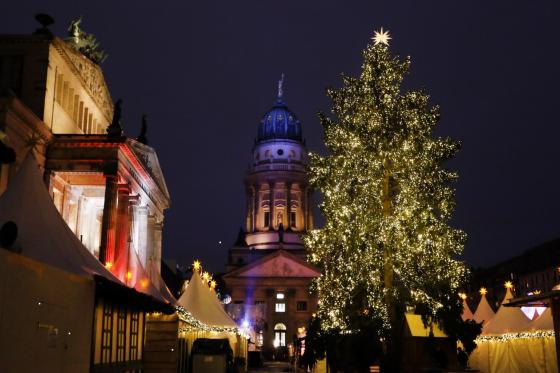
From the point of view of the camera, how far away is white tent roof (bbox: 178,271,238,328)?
33303 millimetres

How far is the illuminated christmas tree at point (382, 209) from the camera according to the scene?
24.0 metres

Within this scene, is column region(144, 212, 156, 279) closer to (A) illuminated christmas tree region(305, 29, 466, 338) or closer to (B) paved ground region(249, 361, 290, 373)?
(B) paved ground region(249, 361, 290, 373)

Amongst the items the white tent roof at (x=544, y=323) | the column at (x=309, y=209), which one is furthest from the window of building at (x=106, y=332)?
the column at (x=309, y=209)

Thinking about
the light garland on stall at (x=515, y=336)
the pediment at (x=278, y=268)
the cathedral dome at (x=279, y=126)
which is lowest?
the light garland on stall at (x=515, y=336)

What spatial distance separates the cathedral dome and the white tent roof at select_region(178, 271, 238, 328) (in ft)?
231

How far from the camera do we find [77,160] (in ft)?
110

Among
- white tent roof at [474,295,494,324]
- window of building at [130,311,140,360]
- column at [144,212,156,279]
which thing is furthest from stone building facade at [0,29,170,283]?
white tent roof at [474,295,494,324]

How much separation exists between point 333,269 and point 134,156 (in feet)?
53.7

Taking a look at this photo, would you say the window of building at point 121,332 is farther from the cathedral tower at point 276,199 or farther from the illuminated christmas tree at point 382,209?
the cathedral tower at point 276,199

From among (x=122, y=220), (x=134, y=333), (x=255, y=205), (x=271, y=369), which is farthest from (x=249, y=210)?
(x=134, y=333)

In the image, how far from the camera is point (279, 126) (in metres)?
105

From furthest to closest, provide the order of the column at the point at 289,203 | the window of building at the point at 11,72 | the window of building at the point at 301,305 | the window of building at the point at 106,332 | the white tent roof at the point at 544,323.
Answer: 1. the column at the point at 289,203
2. the window of building at the point at 301,305
3. the window of building at the point at 11,72
4. the white tent roof at the point at 544,323
5. the window of building at the point at 106,332

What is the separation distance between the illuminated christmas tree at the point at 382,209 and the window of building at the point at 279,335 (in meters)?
64.0

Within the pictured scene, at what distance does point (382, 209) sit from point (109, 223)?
49.4 ft
